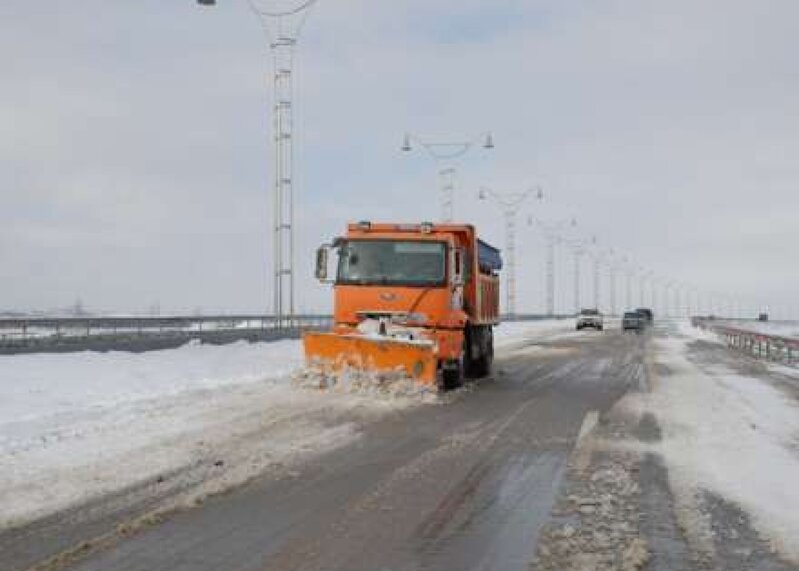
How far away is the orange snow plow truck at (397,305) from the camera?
17750 mm

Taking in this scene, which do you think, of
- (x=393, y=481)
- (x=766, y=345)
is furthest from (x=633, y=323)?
(x=393, y=481)

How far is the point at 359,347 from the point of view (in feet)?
58.6

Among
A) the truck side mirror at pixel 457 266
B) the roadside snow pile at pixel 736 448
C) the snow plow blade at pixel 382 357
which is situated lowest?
the roadside snow pile at pixel 736 448

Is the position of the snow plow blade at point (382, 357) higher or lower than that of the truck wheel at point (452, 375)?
higher

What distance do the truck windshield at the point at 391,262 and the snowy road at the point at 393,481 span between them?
2.54 m

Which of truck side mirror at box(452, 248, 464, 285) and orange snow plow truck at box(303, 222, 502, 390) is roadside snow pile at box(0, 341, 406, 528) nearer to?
orange snow plow truck at box(303, 222, 502, 390)

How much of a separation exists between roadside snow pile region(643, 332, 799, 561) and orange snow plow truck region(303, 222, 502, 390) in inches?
152

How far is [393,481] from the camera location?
9531 millimetres

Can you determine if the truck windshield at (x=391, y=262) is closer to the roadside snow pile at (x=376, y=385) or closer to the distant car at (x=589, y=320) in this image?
the roadside snow pile at (x=376, y=385)

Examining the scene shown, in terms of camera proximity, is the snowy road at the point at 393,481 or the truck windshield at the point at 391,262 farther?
the truck windshield at the point at 391,262

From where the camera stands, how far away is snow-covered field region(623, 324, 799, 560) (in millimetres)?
8180

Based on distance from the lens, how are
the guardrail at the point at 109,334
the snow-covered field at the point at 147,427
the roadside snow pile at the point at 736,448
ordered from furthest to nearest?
the guardrail at the point at 109,334 → the snow-covered field at the point at 147,427 → the roadside snow pile at the point at 736,448

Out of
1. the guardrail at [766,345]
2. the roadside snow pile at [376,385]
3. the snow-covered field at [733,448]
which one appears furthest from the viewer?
the guardrail at [766,345]

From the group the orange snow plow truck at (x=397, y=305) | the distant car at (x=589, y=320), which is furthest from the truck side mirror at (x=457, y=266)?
the distant car at (x=589, y=320)
